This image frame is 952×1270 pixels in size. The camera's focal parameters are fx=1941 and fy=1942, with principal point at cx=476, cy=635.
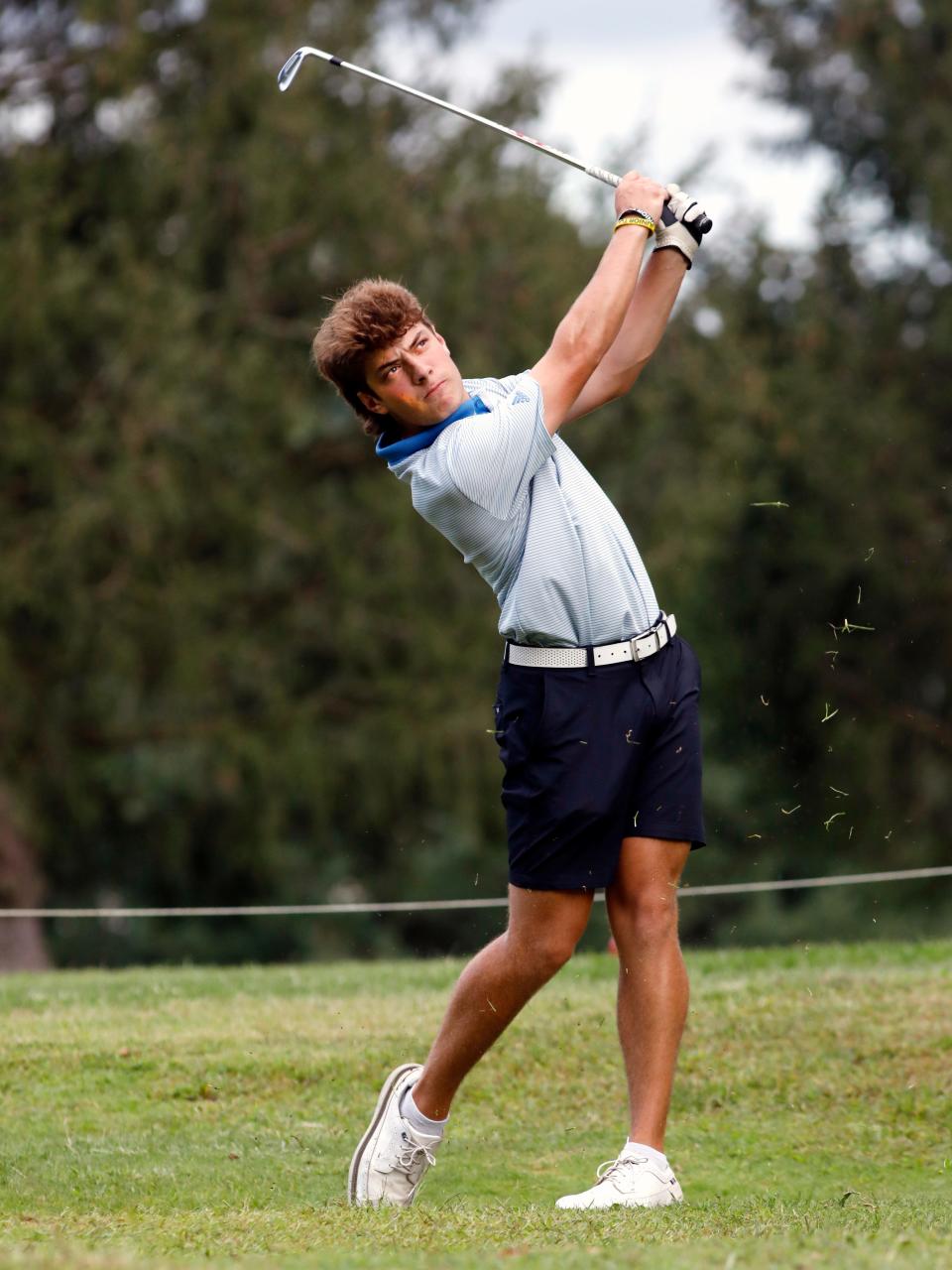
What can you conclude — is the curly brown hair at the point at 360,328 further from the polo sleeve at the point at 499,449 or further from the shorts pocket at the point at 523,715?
the shorts pocket at the point at 523,715

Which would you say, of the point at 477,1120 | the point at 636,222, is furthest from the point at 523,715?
the point at 477,1120

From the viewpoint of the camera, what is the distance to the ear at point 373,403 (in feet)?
14.6

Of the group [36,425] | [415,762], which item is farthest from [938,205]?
[36,425]

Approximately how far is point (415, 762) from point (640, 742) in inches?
576

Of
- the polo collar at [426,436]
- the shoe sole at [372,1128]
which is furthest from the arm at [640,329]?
the shoe sole at [372,1128]

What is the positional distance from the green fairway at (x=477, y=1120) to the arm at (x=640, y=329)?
1.96 m

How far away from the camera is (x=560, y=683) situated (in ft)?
14.4

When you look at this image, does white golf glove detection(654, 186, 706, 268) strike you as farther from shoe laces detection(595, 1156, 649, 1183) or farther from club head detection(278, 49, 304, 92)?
shoe laces detection(595, 1156, 649, 1183)

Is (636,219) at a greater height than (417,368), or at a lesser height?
greater

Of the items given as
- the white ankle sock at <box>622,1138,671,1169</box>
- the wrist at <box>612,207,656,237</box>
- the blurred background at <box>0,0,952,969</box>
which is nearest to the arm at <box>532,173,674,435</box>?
the wrist at <box>612,207,656,237</box>

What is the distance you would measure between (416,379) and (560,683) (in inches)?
29.7

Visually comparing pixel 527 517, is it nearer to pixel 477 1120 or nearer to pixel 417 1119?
pixel 417 1119

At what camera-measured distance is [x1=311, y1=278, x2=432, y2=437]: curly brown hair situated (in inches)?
171

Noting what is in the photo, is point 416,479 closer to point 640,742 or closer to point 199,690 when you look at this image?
point 640,742
